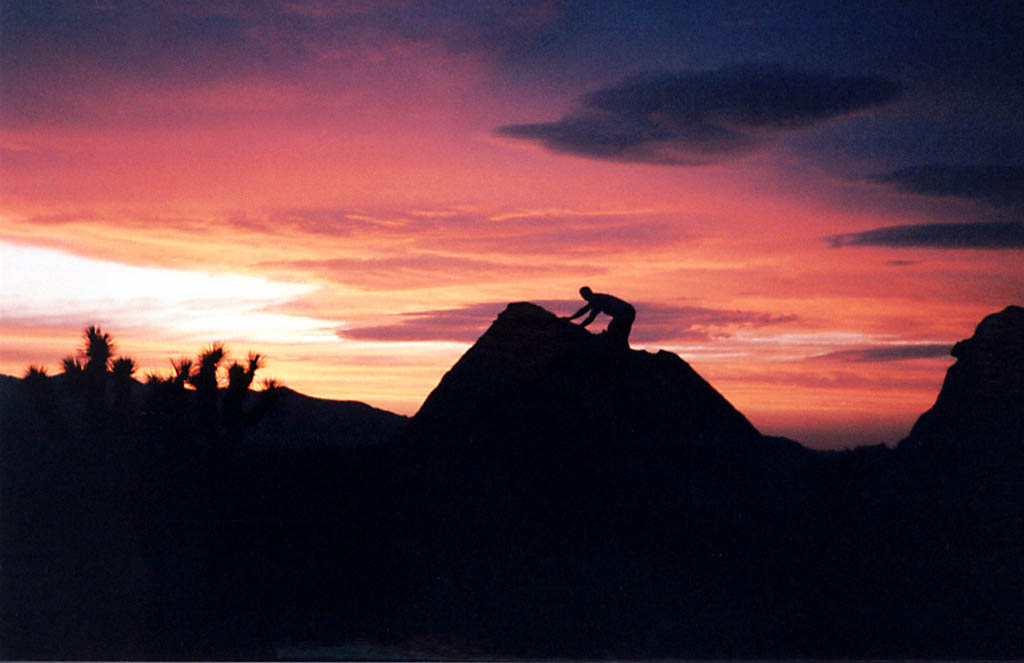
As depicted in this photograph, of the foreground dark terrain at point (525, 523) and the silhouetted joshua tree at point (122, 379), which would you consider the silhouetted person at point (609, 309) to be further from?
the silhouetted joshua tree at point (122, 379)

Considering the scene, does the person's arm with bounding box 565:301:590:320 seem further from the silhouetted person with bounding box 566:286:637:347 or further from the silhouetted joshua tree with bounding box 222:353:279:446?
the silhouetted joshua tree with bounding box 222:353:279:446

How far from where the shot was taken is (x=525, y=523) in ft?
52.3

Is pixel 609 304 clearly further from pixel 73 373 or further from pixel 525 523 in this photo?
pixel 73 373

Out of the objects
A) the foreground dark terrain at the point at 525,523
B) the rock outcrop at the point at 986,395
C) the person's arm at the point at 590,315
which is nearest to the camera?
the foreground dark terrain at the point at 525,523

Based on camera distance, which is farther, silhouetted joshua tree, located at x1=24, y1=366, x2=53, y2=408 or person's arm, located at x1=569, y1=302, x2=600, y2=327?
silhouetted joshua tree, located at x1=24, y1=366, x2=53, y2=408

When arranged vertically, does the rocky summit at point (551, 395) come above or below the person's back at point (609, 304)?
below

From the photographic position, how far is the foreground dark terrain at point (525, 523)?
1429 cm

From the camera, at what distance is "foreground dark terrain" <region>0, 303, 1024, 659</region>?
46.9ft

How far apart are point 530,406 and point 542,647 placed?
192 inches

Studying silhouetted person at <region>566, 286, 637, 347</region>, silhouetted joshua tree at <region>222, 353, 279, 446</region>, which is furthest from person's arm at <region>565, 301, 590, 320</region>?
silhouetted joshua tree at <region>222, 353, 279, 446</region>

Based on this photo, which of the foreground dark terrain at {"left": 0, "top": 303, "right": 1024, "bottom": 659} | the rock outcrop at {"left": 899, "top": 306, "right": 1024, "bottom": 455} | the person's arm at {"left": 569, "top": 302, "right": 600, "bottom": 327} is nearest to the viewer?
the foreground dark terrain at {"left": 0, "top": 303, "right": 1024, "bottom": 659}

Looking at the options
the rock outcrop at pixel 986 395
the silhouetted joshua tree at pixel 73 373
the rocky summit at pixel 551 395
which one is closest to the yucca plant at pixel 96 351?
the silhouetted joshua tree at pixel 73 373

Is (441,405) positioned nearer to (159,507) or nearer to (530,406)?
(530,406)

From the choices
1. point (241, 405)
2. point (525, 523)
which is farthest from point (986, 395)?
point (241, 405)
